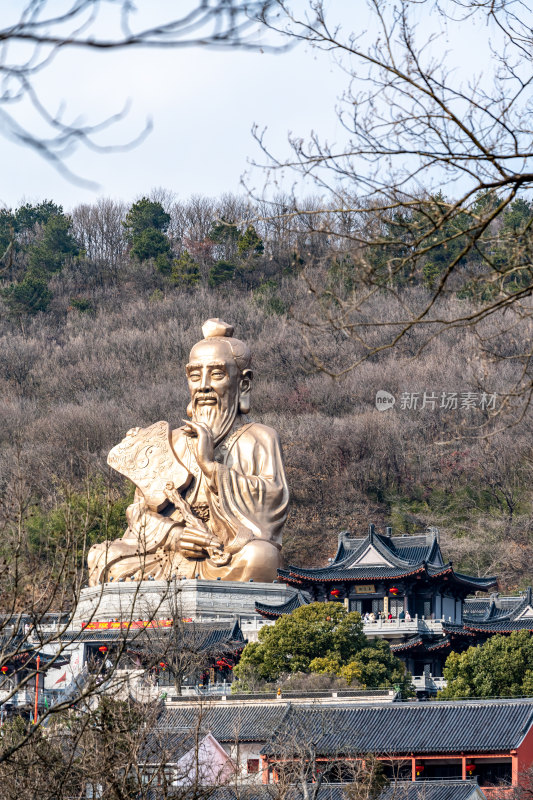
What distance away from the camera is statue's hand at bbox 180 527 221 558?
2883cm

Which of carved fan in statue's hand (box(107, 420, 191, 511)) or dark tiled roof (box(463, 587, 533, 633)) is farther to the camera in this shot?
dark tiled roof (box(463, 587, 533, 633))

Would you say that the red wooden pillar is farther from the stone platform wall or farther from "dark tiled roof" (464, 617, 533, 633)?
"dark tiled roof" (464, 617, 533, 633)

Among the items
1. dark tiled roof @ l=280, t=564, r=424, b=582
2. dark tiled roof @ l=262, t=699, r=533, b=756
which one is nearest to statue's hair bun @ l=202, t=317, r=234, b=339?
dark tiled roof @ l=280, t=564, r=424, b=582

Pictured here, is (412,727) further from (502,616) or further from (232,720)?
(502,616)

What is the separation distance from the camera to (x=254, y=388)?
57219 millimetres

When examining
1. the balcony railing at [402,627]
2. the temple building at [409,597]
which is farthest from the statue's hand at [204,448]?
the balcony railing at [402,627]

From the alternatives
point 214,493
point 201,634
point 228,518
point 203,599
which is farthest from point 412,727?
point 214,493

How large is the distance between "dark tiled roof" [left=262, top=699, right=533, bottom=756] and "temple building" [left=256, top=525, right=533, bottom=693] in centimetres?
711

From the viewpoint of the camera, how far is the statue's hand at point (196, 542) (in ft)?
94.6

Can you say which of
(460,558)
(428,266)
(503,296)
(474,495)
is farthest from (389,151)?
(428,266)

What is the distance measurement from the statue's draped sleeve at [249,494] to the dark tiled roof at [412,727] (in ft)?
20.4

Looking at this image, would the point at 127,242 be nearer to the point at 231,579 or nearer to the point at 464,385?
the point at 464,385

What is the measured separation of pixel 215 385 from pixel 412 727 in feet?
29.4

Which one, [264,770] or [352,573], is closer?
[264,770]
